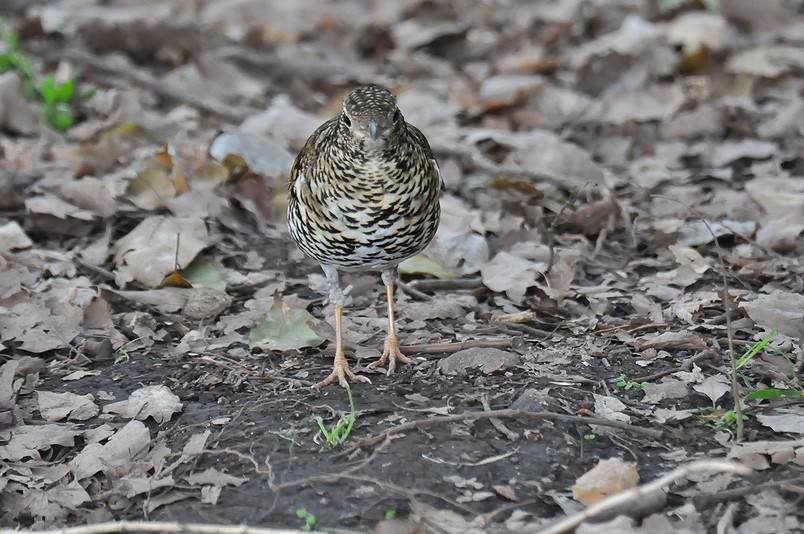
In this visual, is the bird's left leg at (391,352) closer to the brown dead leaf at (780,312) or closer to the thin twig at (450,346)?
the thin twig at (450,346)

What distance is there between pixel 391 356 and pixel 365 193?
900 mm

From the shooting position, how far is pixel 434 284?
6012 mm

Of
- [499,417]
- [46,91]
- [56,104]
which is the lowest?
[499,417]

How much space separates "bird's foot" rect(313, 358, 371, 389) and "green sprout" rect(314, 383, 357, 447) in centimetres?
41

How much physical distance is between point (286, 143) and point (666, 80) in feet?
12.2

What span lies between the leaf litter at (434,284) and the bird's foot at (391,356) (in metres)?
0.09

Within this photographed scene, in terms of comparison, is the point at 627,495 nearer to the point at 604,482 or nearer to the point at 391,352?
the point at 604,482

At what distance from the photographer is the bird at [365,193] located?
4.54 metres

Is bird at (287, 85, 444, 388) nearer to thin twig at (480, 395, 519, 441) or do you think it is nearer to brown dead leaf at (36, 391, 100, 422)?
thin twig at (480, 395, 519, 441)

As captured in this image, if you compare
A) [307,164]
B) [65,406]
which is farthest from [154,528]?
[307,164]

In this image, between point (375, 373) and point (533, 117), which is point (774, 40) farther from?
point (375, 373)

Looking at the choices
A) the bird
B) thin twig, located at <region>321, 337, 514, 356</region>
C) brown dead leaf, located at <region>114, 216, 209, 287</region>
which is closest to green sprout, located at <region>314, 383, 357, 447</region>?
the bird

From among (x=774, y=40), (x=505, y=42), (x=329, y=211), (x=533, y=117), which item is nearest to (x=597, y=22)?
(x=505, y=42)

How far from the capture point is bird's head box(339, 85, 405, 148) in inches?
175
